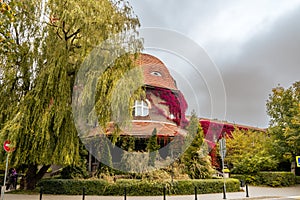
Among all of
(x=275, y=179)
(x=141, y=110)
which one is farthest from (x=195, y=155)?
(x=275, y=179)

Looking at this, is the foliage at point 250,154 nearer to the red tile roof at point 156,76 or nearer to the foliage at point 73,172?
the red tile roof at point 156,76

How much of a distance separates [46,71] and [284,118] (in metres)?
20.6

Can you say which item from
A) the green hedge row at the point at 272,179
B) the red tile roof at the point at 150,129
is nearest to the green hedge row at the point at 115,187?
the red tile roof at the point at 150,129

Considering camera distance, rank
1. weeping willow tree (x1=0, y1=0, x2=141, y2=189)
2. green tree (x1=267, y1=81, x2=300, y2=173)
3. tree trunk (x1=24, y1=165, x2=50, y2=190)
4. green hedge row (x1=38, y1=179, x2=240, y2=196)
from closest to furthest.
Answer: weeping willow tree (x1=0, y1=0, x2=141, y2=189) < green hedge row (x1=38, y1=179, x2=240, y2=196) < tree trunk (x1=24, y1=165, x2=50, y2=190) < green tree (x1=267, y1=81, x2=300, y2=173)

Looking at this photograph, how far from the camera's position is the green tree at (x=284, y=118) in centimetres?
2306

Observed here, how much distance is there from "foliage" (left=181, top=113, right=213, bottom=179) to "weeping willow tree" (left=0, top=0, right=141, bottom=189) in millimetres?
7780

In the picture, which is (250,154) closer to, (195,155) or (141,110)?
(195,155)

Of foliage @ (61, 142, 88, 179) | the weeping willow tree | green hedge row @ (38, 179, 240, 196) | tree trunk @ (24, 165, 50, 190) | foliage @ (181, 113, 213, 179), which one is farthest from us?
foliage @ (181, 113, 213, 179)

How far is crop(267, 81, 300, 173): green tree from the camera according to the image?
23064 mm

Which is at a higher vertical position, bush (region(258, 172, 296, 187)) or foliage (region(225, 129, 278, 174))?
foliage (region(225, 129, 278, 174))

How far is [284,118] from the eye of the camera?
2466cm

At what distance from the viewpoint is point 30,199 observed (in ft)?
41.2

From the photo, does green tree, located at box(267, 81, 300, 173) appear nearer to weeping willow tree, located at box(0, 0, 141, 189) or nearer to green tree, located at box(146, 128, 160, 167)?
green tree, located at box(146, 128, 160, 167)

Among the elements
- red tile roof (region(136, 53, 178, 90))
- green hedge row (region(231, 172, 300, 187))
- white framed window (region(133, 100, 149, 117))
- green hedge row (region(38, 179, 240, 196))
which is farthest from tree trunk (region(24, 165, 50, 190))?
green hedge row (region(231, 172, 300, 187))
